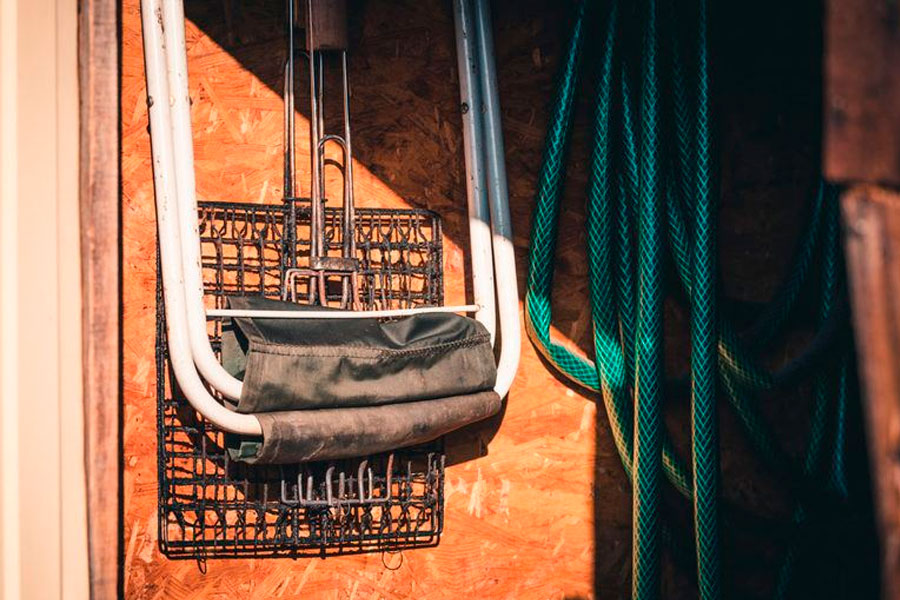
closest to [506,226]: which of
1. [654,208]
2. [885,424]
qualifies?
[654,208]

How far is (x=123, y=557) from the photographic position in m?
2.07

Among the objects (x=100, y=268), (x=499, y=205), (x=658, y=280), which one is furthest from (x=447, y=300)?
(x=100, y=268)

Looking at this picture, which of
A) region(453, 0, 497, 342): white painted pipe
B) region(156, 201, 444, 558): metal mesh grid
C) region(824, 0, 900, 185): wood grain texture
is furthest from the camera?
region(453, 0, 497, 342): white painted pipe

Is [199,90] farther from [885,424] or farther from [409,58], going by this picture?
[885,424]

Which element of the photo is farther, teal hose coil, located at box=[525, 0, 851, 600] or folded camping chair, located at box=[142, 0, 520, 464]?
teal hose coil, located at box=[525, 0, 851, 600]

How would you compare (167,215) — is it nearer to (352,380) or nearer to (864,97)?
(352,380)

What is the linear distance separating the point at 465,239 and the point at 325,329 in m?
0.50

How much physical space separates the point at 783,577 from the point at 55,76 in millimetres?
1960

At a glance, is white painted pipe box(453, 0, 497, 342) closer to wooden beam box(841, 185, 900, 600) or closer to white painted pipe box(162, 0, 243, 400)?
white painted pipe box(162, 0, 243, 400)

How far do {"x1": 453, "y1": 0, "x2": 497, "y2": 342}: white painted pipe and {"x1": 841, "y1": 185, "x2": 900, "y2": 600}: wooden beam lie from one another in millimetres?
1404

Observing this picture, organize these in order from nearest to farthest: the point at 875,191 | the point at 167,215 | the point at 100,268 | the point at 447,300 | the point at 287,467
A: the point at 875,191 < the point at 100,268 < the point at 167,215 < the point at 287,467 < the point at 447,300

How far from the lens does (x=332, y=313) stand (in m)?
2.02

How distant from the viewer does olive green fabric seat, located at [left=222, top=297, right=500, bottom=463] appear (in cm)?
192

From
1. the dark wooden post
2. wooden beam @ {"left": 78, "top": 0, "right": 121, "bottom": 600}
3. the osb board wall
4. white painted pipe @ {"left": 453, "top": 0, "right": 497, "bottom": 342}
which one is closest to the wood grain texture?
the dark wooden post
